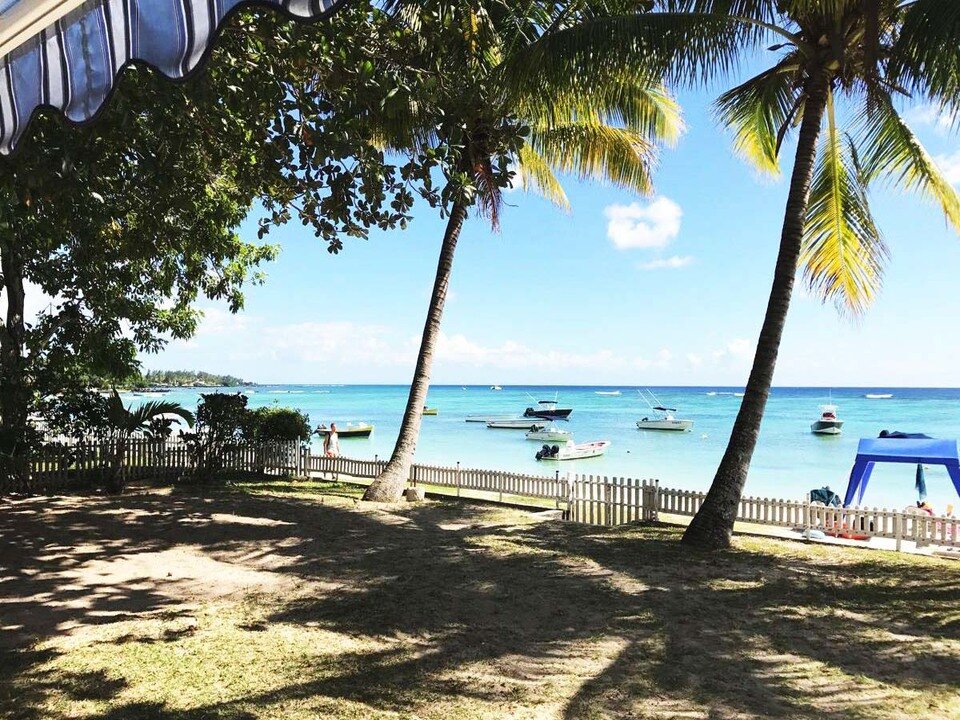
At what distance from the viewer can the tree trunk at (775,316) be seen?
413 inches

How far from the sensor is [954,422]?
87188 millimetres

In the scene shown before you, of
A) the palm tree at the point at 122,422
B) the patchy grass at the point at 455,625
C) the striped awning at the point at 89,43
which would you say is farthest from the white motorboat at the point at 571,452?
the striped awning at the point at 89,43

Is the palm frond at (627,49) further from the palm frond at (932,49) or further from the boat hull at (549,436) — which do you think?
the boat hull at (549,436)

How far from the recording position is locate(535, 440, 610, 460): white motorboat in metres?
46.2

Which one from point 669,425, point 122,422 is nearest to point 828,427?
point 669,425

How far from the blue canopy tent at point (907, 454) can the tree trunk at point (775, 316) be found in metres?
3.41

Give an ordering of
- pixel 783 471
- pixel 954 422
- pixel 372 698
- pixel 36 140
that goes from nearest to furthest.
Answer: pixel 372 698 < pixel 36 140 < pixel 783 471 < pixel 954 422

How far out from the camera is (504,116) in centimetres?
945

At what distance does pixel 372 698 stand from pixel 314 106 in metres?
5.99

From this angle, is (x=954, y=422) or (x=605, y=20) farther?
(x=954, y=422)

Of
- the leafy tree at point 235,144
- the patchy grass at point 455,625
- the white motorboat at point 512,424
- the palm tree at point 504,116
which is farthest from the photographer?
the white motorboat at point 512,424

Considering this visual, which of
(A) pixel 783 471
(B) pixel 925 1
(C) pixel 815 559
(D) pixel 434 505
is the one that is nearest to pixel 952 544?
(C) pixel 815 559

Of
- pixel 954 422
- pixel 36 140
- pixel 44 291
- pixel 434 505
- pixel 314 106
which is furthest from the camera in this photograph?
pixel 954 422

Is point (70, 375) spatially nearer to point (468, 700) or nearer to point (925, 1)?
point (468, 700)
